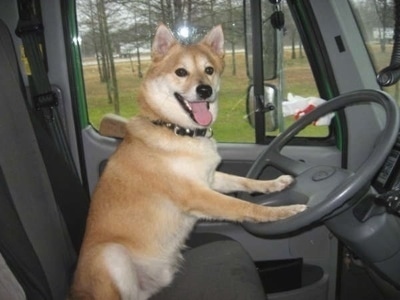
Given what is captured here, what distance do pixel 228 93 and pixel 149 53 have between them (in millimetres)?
471

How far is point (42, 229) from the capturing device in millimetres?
1459

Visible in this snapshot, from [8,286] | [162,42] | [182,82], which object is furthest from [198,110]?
[8,286]

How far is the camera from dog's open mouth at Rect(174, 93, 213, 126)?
6.38 feet

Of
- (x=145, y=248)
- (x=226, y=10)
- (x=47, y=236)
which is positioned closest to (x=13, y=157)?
(x=47, y=236)

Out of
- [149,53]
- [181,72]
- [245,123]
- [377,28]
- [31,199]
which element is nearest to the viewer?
[31,199]

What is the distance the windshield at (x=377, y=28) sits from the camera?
2.08 meters

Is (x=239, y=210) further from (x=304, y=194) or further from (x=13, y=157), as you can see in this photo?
(x=13, y=157)

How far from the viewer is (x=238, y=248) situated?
6.11ft

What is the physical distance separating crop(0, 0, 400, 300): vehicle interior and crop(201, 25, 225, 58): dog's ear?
0.15 metres

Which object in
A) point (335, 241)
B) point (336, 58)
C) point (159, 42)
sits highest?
point (159, 42)

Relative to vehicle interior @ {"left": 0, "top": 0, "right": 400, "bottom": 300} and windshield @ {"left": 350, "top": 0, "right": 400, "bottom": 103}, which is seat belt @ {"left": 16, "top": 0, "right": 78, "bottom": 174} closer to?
vehicle interior @ {"left": 0, "top": 0, "right": 400, "bottom": 300}

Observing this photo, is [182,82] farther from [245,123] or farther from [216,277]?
[216,277]

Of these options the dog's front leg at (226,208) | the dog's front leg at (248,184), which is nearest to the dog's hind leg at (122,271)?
Answer: the dog's front leg at (226,208)

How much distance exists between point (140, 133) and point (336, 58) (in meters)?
1.01
